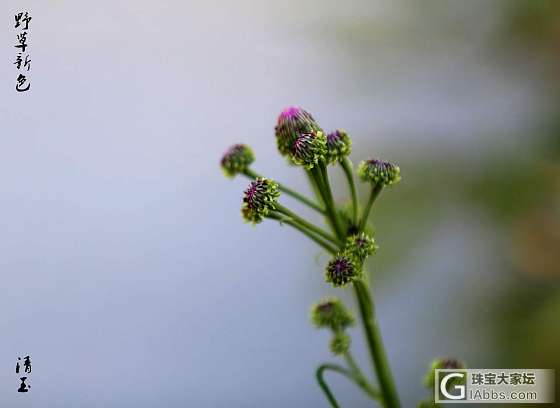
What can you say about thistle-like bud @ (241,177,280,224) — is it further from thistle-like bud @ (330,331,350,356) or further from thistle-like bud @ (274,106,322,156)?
thistle-like bud @ (330,331,350,356)

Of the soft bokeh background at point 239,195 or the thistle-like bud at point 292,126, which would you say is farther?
the soft bokeh background at point 239,195

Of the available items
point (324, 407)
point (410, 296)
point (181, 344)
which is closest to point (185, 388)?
point (181, 344)

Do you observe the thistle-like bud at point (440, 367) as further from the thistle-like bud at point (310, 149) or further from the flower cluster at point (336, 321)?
the thistle-like bud at point (310, 149)

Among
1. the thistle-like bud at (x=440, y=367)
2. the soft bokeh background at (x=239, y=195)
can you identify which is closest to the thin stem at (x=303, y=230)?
the thistle-like bud at (x=440, y=367)

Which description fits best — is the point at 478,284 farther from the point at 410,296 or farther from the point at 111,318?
the point at 111,318

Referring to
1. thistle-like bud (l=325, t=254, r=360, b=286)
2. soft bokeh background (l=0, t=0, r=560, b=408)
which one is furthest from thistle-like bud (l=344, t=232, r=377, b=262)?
soft bokeh background (l=0, t=0, r=560, b=408)
